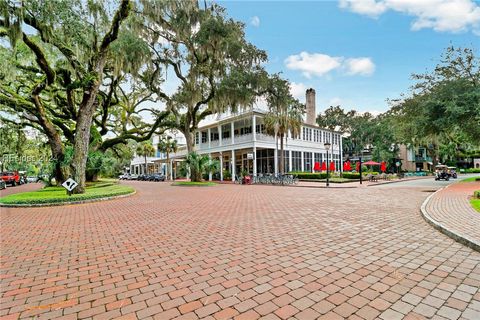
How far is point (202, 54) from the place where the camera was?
19.2 metres

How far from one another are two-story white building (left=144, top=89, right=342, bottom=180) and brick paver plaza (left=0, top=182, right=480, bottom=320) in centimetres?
2145

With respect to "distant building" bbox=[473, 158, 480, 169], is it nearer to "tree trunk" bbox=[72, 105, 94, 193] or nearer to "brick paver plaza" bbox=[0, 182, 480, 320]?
"brick paver plaza" bbox=[0, 182, 480, 320]

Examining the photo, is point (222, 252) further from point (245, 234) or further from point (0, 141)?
point (0, 141)

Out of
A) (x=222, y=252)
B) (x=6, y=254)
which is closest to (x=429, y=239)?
(x=222, y=252)

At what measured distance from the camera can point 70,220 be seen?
7680mm

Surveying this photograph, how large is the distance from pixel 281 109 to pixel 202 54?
7682 millimetres

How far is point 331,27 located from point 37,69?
1905 cm

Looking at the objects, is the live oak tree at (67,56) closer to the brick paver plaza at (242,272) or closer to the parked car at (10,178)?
the brick paver plaza at (242,272)

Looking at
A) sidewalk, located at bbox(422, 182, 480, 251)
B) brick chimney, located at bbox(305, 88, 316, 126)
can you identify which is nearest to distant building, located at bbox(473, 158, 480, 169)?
brick chimney, located at bbox(305, 88, 316, 126)

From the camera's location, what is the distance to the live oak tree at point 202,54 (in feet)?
56.2

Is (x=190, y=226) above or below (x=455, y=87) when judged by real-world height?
below

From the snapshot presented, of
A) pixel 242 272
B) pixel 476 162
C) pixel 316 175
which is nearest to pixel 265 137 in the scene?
pixel 316 175

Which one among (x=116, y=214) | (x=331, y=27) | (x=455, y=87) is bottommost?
(x=116, y=214)

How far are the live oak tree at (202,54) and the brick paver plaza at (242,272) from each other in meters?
15.0
